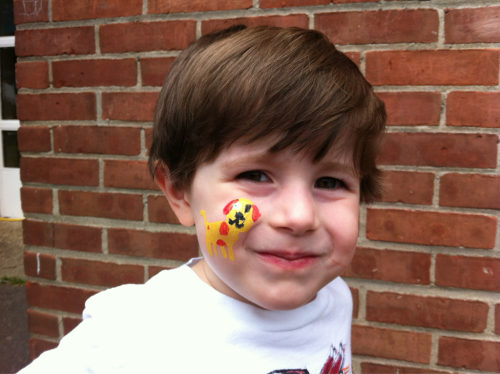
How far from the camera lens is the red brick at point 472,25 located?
50.0 inches

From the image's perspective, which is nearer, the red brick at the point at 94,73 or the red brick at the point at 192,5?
the red brick at the point at 192,5

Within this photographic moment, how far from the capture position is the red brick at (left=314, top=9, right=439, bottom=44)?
1.31 m

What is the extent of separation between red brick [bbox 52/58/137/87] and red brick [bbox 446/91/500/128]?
111cm

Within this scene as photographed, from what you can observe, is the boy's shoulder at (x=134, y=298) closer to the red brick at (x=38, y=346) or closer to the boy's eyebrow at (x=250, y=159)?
the boy's eyebrow at (x=250, y=159)

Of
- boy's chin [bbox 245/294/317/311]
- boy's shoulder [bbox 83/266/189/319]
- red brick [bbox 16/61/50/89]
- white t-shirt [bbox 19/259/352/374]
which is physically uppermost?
red brick [bbox 16/61/50/89]

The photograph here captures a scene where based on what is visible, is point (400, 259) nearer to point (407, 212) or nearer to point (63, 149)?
point (407, 212)

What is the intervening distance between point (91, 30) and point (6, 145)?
1.59 m

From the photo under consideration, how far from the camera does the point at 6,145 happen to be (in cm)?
274

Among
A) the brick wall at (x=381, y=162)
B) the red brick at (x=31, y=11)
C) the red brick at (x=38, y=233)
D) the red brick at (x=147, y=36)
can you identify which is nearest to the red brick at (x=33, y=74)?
the brick wall at (x=381, y=162)

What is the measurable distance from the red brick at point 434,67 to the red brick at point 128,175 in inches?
34.1

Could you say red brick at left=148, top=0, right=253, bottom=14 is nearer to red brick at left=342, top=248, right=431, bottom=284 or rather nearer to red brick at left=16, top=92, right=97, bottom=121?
red brick at left=16, top=92, right=97, bottom=121

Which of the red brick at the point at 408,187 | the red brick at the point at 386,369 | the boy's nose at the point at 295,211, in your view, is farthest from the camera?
the red brick at the point at 386,369

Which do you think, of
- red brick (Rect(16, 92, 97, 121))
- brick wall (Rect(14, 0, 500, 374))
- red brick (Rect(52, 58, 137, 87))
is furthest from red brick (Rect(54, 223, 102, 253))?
red brick (Rect(52, 58, 137, 87))

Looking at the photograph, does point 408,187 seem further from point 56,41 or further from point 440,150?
point 56,41
